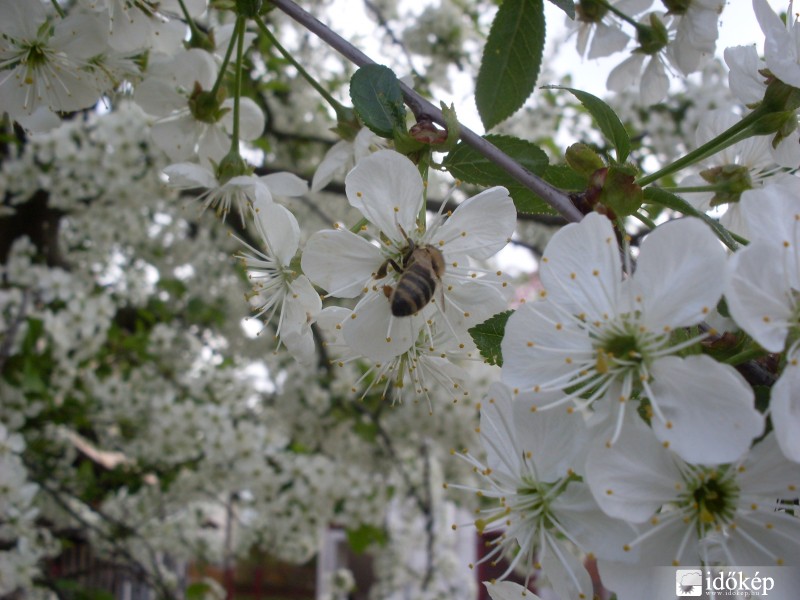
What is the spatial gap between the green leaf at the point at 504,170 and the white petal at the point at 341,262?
14 centimetres

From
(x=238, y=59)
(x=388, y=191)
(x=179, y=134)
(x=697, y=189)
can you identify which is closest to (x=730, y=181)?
(x=697, y=189)

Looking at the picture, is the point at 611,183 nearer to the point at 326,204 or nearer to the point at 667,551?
the point at 667,551

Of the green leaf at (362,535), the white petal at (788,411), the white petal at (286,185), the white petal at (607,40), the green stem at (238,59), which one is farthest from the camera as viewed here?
the green leaf at (362,535)

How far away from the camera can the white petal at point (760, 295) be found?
0.60 m

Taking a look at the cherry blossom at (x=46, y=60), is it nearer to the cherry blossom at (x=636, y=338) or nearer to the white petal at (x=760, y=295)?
the cherry blossom at (x=636, y=338)

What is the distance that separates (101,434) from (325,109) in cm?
225

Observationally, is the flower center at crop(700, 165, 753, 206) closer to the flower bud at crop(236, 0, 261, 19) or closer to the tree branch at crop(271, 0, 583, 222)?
the tree branch at crop(271, 0, 583, 222)

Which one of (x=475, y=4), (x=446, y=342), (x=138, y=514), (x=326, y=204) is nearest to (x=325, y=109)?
(x=326, y=204)

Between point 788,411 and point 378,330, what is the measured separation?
46 centimetres

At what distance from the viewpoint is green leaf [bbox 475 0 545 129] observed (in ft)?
3.54

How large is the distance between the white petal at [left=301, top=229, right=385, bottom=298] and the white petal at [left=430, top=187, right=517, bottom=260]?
8 cm

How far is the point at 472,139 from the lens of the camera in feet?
2.76

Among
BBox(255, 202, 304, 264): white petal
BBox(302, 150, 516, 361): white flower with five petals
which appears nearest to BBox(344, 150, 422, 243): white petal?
BBox(302, 150, 516, 361): white flower with five petals
